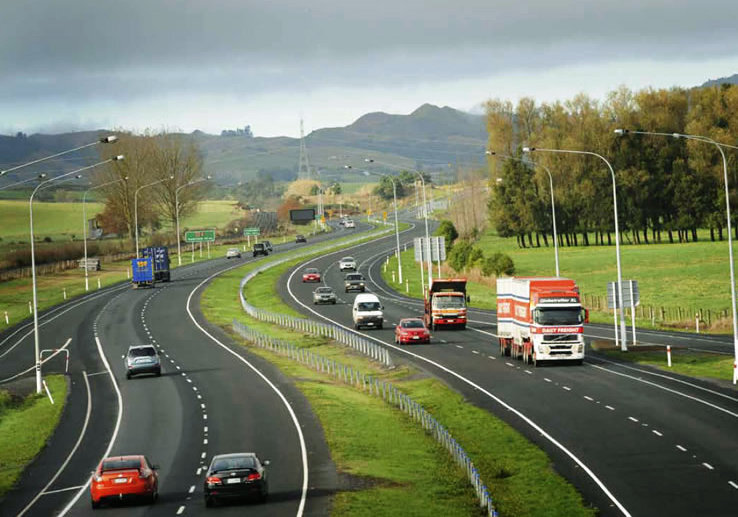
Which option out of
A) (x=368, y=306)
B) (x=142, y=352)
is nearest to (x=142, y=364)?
(x=142, y=352)

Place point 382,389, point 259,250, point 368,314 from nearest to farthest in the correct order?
point 382,389
point 368,314
point 259,250

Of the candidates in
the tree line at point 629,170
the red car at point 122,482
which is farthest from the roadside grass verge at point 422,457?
the tree line at point 629,170

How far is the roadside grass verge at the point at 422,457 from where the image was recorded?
28.8 metres

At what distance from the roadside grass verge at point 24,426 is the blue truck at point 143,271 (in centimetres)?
5273

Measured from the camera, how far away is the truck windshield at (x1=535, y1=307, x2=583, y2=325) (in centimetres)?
5281

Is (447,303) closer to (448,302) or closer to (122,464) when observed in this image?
(448,302)

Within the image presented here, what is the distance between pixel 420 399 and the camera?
48062 mm

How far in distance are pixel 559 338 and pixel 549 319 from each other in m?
1.61

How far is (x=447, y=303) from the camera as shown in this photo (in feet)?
245

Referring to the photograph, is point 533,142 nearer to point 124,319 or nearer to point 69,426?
point 124,319

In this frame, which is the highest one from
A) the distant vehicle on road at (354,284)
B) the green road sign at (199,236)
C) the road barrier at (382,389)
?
the green road sign at (199,236)

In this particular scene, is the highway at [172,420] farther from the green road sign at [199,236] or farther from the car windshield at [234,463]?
the green road sign at [199,236]

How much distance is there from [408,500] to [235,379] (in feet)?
97.5

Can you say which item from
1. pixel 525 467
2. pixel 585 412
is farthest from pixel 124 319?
pixel 525 467
